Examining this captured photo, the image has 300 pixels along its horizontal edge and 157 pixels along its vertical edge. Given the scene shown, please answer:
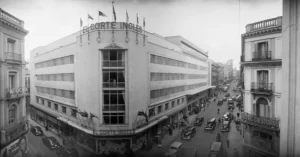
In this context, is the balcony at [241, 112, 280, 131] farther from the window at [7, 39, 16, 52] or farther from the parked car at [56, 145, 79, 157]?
the window at [7, 39, 16, 52]

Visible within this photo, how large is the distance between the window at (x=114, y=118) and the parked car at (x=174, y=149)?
1219 millimetres

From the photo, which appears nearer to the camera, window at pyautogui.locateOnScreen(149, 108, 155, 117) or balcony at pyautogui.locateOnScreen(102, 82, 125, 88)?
balcony at pyautogui.locateOnScreen(102, 82, 125, 88)

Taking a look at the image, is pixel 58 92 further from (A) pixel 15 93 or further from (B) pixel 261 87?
(B) pixel 261 87

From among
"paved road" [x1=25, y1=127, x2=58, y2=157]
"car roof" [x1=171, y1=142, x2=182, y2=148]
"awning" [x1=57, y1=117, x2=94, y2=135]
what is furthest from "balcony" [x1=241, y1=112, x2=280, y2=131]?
"paved road" [x1=25, y1=127, x2=58, y2=157]

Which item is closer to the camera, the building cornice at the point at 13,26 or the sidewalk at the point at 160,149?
the building cornice at the point at 13,26

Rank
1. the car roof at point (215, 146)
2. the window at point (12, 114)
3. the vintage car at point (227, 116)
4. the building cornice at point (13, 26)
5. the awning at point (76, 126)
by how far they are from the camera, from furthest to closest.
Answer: the vintage car at point (227, 116)
the car roof at point (215, 146)
the awning at point (76, 126)
the window at point (12, 114)
the building cornice at point (13, 26)

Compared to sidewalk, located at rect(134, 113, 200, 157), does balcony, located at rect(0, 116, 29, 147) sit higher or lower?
higher

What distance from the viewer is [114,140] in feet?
9.59

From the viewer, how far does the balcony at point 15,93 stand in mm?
2686

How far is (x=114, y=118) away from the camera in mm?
3045

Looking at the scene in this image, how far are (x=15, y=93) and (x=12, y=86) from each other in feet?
0.51

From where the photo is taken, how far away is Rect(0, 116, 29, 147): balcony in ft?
9.02

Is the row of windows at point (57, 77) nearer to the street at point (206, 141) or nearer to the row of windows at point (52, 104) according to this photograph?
the row of windows at point (52, 104)

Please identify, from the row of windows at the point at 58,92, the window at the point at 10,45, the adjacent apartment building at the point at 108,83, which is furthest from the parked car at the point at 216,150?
the window at the point at 10,45
